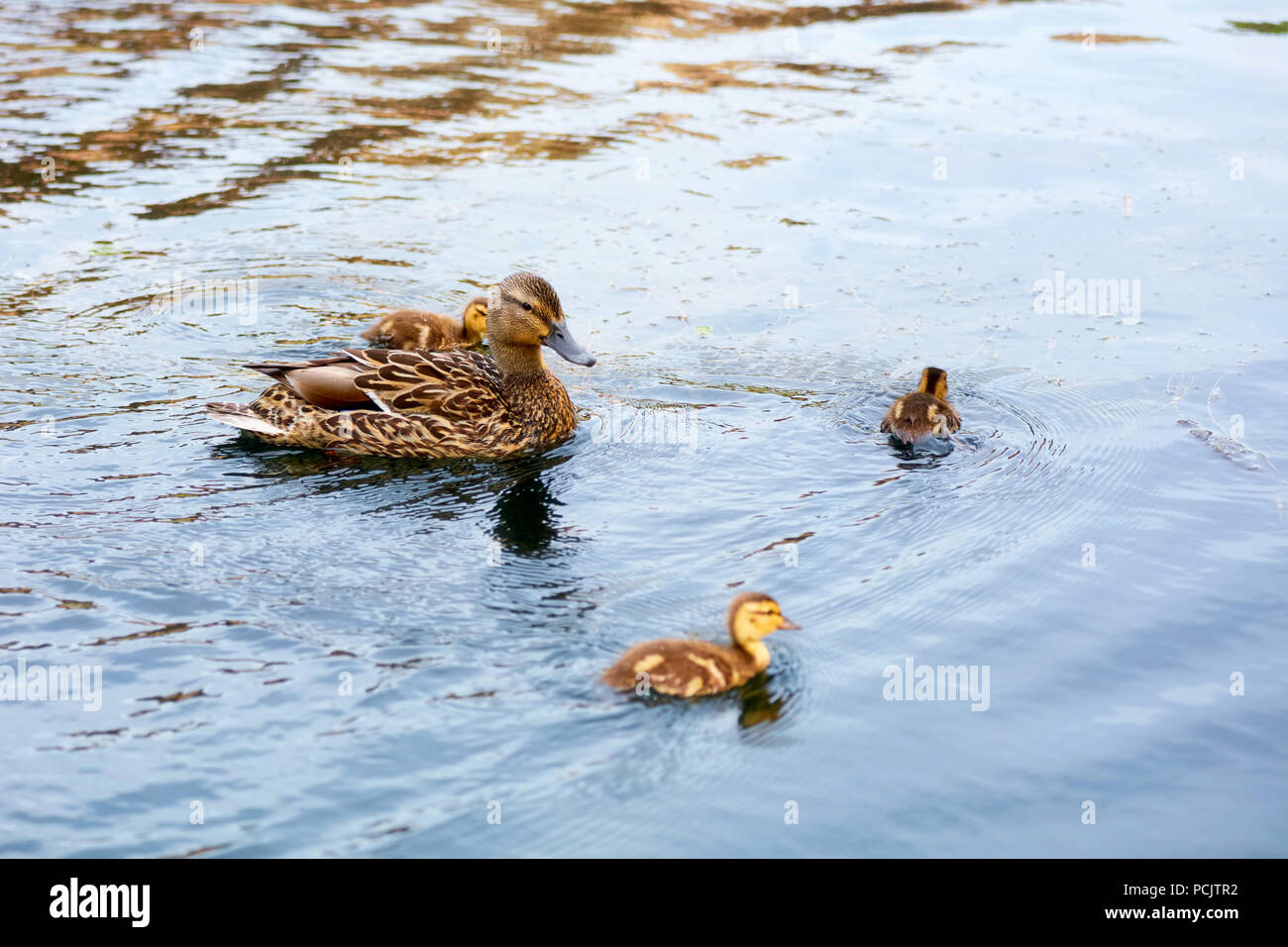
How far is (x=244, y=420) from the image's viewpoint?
8414 mm

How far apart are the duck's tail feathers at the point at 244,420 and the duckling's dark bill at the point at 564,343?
1.74m

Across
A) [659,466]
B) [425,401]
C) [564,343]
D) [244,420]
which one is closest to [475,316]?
[564,343]

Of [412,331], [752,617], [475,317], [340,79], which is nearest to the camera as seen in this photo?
[752,617]

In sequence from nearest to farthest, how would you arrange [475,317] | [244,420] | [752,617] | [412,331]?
[752,617]
[244,420]
[412,331]
[475,317]

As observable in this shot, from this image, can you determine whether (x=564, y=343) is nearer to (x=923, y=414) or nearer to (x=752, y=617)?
(x=923, y=414)

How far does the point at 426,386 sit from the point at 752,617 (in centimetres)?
327

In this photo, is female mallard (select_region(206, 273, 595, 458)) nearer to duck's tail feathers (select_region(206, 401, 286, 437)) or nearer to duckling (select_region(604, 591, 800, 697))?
duck's tail feathers (select_region(206, 401, 286, 437))

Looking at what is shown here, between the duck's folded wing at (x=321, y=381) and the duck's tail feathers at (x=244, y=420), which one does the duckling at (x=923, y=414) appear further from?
the duck's tail feathers at (x=244, y=420)
